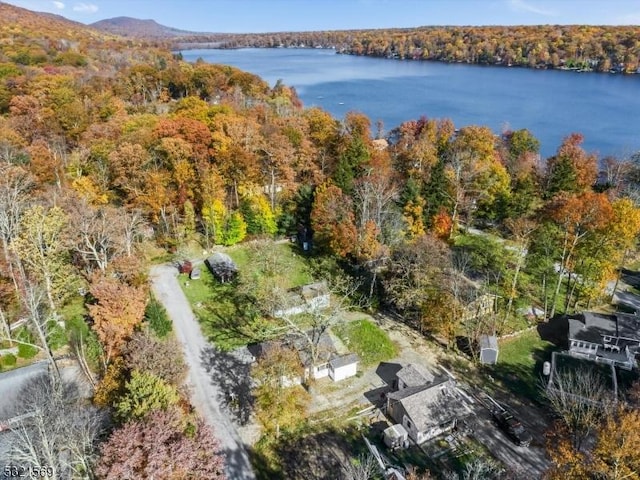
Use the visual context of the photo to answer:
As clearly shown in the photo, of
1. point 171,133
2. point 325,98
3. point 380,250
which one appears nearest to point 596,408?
point 380,250

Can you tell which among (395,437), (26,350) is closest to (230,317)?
(26,350)

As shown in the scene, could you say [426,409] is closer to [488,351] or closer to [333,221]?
[488,351]

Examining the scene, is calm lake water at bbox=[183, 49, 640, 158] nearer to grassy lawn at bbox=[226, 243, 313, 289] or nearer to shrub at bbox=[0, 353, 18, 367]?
grassy lawn at bbox=[226, 243, 313, 289]

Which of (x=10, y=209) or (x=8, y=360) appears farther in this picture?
(x=10, y=209)

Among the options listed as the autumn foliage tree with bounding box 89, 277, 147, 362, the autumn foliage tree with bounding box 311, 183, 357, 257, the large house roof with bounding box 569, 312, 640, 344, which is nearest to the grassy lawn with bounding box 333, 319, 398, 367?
the autumn foliage tree with bounding box 311, 183, 357, 257

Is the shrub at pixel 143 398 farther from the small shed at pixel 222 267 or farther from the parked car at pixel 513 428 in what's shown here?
the small shed at pixel 222 267

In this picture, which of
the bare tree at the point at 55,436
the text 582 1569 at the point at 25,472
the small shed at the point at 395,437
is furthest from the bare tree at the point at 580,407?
the text 582 1569 at the point at 25,472
